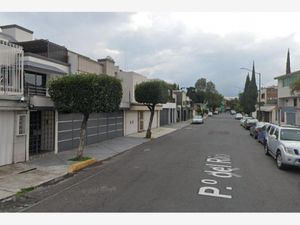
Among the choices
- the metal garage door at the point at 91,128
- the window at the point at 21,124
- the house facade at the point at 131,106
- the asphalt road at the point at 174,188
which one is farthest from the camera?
the house facade at the point at 131,106

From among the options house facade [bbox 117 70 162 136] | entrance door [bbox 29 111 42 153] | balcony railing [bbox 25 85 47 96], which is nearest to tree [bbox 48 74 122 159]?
balcony railing [bbox 25 85 47 96]

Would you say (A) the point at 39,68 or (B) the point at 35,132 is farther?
(A) the point at 39,68

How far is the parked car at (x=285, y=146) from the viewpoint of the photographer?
11.3m

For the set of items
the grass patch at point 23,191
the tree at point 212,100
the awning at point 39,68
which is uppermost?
the tree at point 212,100

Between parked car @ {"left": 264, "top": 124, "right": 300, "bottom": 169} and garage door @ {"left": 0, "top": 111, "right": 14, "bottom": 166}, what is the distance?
35.6 ft

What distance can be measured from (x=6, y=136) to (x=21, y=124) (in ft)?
3.39

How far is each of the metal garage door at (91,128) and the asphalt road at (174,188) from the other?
398cm

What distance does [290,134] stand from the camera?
13.2 meters

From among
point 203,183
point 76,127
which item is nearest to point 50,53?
point 76,127

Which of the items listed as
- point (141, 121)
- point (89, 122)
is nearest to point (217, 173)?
point (89, 122)

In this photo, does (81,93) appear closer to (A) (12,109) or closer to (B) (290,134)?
(A) (12,109)

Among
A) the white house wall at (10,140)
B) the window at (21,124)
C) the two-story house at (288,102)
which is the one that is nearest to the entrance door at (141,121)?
the window at (21,124)

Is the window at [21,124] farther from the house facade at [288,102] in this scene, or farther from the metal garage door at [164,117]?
the house facade at [288,102]

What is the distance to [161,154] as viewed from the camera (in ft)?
51.4
